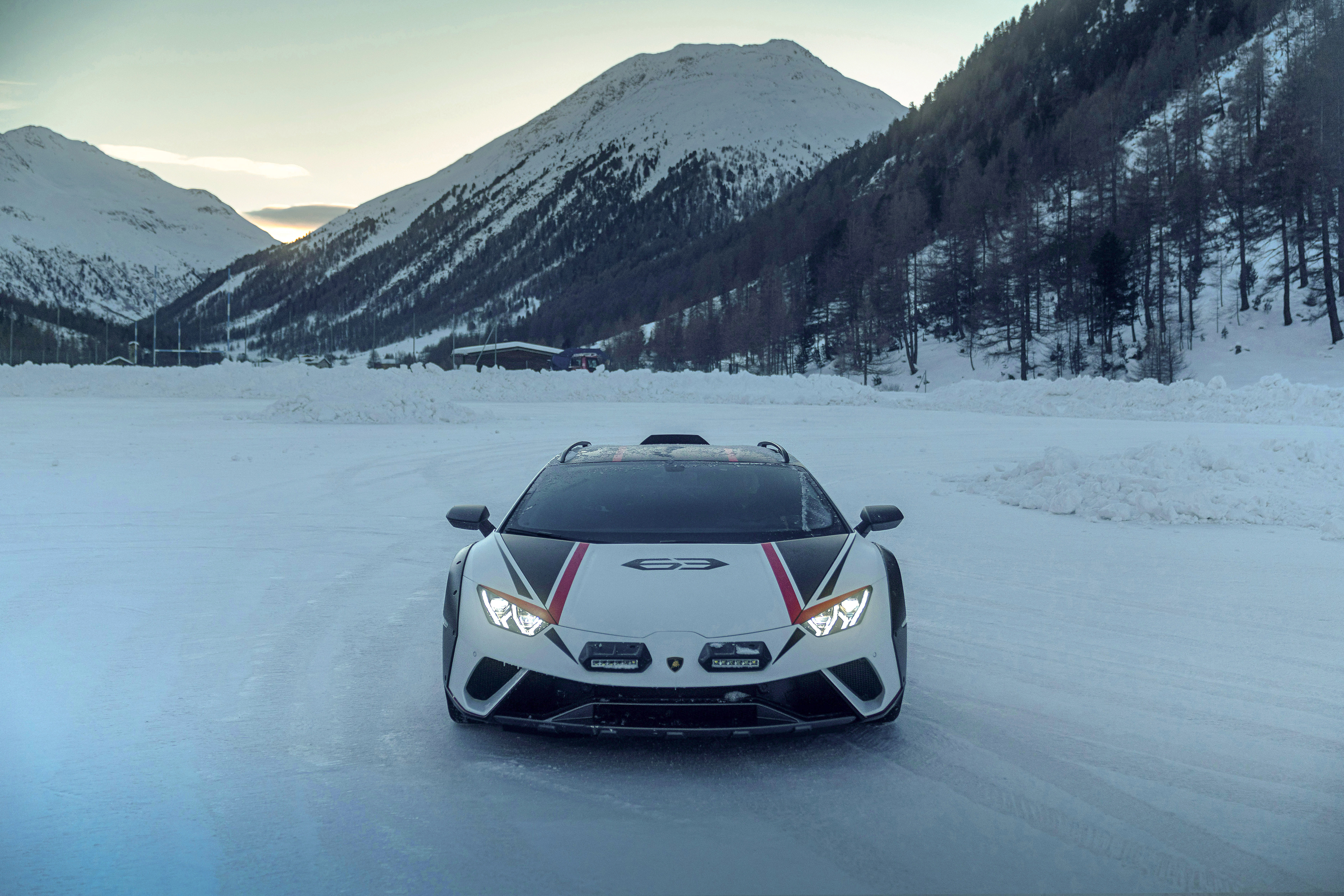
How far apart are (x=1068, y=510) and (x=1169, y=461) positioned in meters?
2.14

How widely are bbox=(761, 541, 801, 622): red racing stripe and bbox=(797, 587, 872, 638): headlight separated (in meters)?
0.03

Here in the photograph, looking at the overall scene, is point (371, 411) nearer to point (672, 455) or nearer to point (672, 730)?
point (672, 455)

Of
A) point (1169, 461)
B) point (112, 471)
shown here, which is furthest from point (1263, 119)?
point (112, 471)

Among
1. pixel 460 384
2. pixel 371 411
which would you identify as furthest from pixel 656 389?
pixel 371 411

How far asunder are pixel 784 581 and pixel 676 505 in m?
1.10

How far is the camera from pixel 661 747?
405 cm

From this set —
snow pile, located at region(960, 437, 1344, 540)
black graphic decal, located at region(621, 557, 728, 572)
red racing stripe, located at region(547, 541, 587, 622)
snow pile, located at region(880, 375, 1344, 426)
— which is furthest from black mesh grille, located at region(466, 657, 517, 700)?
snow pile, located at region(880, 375, 1344, 426)

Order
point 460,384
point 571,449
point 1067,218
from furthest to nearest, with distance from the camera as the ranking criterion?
point 1067,218 → point 460,384 → point 571,449

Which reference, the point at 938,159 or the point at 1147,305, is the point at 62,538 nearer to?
the point at 1147,305

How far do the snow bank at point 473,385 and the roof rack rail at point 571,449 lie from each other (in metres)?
28.5

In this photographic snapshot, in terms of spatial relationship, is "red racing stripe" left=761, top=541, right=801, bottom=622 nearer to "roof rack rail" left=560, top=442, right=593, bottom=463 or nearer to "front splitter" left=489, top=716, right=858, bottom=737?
"front splitter" left=489, top=716, right=858, bottom=737

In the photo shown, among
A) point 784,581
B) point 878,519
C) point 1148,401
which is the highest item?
point 1148,401

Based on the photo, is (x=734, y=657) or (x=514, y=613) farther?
(x=514, y=613)

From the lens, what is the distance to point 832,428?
25.9 meters
